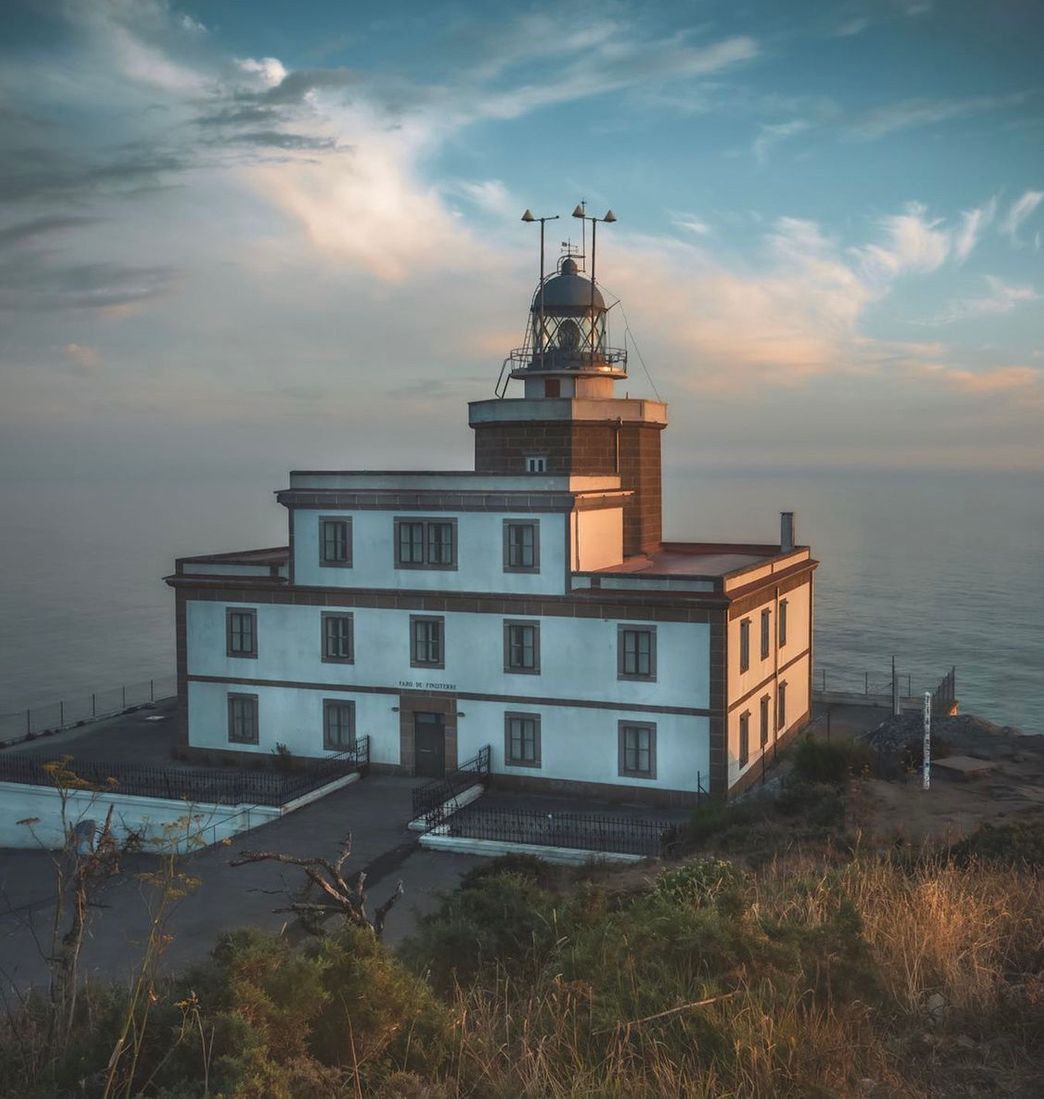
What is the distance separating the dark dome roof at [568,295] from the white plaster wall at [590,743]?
13397 millimetres

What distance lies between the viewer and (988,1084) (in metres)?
5.53

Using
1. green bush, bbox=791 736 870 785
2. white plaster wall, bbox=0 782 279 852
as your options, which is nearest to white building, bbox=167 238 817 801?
green bush, bbox=791 736 870 785

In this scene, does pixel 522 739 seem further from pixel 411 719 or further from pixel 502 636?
pixel 411 719

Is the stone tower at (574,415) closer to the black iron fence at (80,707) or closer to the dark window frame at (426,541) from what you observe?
the dark window frame at (426,541)

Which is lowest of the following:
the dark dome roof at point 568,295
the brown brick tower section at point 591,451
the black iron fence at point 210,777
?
the black iron fence at point 210,777

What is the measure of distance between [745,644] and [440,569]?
7.49 metres

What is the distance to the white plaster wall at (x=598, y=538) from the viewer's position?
83.9ft

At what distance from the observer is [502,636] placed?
84.8ft

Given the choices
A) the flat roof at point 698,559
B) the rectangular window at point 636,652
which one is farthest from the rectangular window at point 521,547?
the rectangular window at point 636,652

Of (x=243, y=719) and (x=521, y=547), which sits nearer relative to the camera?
(x=521, y=547)

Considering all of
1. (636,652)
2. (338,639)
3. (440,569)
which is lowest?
(338,639)

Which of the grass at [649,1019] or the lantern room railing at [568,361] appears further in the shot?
the lantern room railing at [568,361]

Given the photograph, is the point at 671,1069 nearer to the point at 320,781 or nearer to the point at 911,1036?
the point at 911,1036

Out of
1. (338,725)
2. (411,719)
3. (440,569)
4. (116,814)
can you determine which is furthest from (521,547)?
(116,814)
